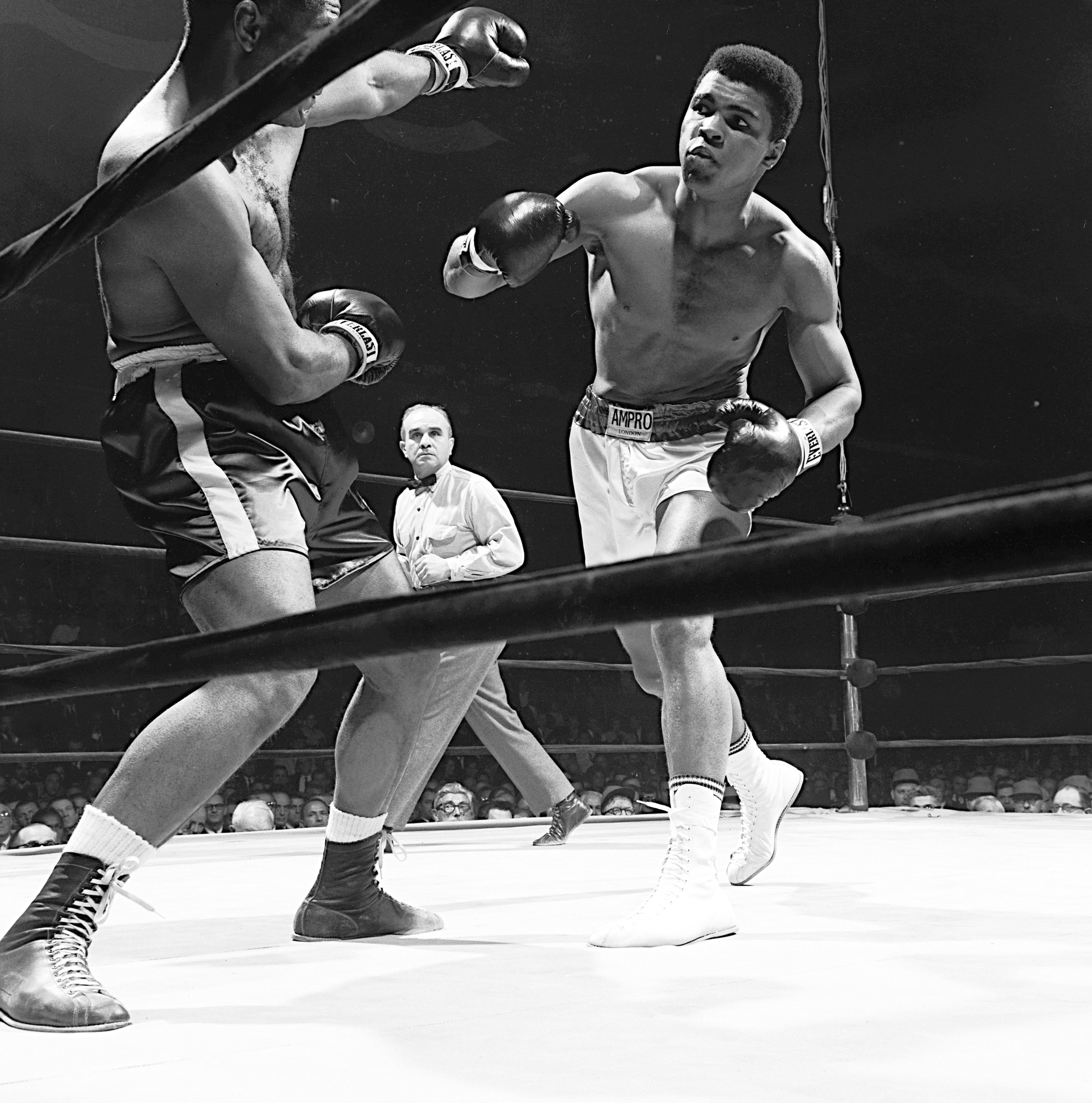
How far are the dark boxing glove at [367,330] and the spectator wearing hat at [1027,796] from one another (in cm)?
410

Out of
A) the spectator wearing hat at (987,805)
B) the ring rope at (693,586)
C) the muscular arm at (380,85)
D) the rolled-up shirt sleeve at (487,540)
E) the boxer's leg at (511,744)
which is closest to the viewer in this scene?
the ring rope at (693,586)

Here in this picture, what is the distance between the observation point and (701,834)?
162 cm

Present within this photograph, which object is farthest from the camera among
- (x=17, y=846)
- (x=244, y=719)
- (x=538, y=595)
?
(x=17, y=846)

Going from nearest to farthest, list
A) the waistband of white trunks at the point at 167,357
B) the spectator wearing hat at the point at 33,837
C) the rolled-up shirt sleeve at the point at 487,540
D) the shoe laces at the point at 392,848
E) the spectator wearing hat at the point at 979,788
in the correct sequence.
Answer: the waistband of white trunks at the point at 167,357 → the shoe laces at the point at 392,848 → the rolled-up shirt sleeve at the point at 487,540 → the spectator wearing hat at the point at 33,837 → the spectator wearing hat at the point at 979,788

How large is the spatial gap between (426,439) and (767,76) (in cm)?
145

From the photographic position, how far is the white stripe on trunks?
1297 mm

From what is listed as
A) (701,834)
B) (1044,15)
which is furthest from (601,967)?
(1044,15)

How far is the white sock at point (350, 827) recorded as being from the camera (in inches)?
63.4

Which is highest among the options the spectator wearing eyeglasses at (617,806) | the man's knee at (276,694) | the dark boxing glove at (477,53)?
the dark boxing glove at (477,53)

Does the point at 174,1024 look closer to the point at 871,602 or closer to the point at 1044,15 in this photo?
the point at 871,602

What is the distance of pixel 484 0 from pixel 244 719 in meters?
4.16

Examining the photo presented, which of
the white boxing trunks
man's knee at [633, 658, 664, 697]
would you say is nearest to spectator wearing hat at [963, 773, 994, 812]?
man's knee at [633, 658, 664, 697]

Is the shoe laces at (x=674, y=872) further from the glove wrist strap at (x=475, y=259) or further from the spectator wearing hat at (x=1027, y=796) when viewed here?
the spectator wearing hat at (x=1027, y=796)

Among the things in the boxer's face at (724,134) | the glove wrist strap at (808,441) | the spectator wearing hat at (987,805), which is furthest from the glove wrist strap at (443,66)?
the spectator wearing hat at (987,805)
